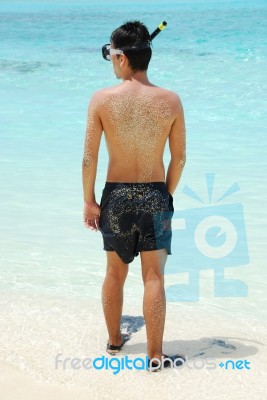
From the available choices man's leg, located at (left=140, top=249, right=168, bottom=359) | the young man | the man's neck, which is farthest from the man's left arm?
man's leg, located at (left=140, top=249, right=168, bottom=359)

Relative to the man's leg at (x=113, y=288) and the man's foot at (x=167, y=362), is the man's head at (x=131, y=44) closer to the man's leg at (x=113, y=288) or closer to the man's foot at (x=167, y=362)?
the man's leg at (x=113, y=288)

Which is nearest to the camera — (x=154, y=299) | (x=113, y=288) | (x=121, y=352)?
(x=154, y=299)

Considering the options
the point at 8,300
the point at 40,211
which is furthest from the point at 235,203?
the point at 8,300

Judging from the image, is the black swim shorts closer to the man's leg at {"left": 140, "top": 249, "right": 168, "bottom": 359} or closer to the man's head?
the man's leg at {"left": 140, "top": 249, "right": 168, "bottom": 359}

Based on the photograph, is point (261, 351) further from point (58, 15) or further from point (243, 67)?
point (58, 15)

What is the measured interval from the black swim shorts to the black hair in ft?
1.74

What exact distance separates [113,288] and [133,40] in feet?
3.64

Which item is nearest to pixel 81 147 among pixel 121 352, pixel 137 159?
pixel 121 352

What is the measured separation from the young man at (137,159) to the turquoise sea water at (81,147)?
4.13 ft

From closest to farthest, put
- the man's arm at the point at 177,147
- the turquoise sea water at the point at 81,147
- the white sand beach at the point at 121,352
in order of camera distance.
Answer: the white sand beach at the point at 121,352 < the man's arm at the point at 177,147 < the turquoise sea water at the point at 81,147

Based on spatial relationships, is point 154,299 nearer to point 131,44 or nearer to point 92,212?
point 92,212

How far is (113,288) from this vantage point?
351cm

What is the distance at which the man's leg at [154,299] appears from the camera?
3.39m

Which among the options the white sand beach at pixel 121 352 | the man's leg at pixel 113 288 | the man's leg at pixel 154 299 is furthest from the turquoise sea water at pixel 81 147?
the man's leg at pixel 154 299
